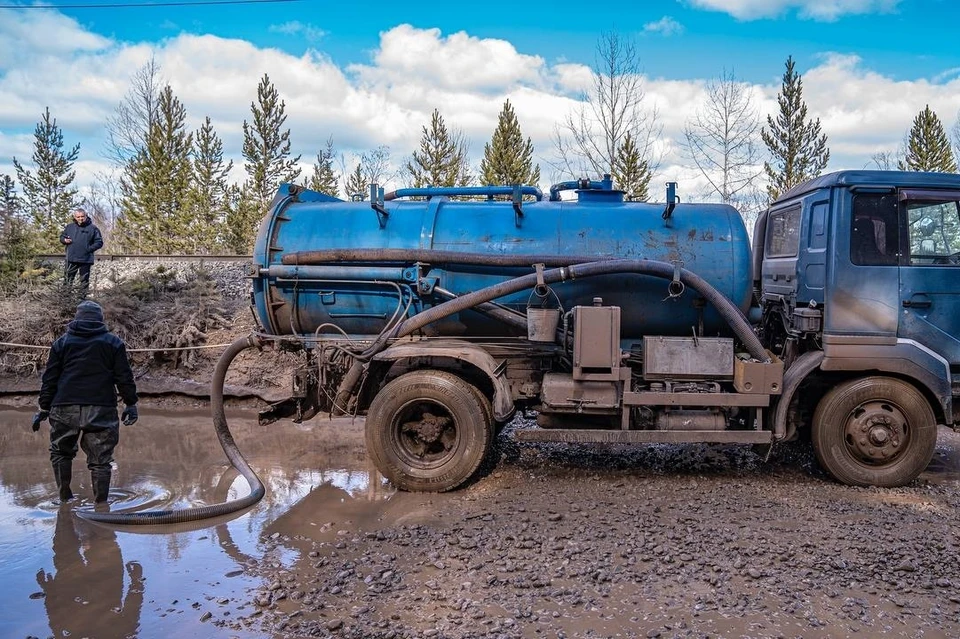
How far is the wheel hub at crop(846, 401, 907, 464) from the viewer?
5820 mm

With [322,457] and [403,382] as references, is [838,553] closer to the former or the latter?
[403,382]

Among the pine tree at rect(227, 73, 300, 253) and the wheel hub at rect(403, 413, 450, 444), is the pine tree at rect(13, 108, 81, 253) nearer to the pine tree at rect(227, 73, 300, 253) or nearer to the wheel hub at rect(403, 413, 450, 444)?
the pine tree at rect(227, 73, 300, 253)

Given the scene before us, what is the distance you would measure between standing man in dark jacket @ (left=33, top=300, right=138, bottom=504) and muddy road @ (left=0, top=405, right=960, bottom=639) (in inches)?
14.5

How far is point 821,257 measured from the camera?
5926 mm

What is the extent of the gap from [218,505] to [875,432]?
18.6 ft

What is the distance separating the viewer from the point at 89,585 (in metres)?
4.20

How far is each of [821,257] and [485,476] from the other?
3697 mm

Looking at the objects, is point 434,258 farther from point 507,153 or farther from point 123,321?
point 507,153

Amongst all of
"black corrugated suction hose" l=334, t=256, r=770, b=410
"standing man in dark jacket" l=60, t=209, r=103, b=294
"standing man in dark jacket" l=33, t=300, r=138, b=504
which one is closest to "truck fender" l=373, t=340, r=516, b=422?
"black corrugated suction hose" l=334, t=256, r=770, b=410

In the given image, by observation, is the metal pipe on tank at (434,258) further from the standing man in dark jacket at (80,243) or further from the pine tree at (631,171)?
the pine tree at (631,171)

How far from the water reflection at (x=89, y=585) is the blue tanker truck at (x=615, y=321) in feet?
6.31

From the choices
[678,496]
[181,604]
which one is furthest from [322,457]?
[678,496]

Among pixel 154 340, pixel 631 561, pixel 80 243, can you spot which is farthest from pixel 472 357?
pixel 80 243

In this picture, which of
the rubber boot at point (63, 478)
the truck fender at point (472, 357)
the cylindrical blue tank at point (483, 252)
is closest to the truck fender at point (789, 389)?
the cylindrical blue tank at point (483, 252)
